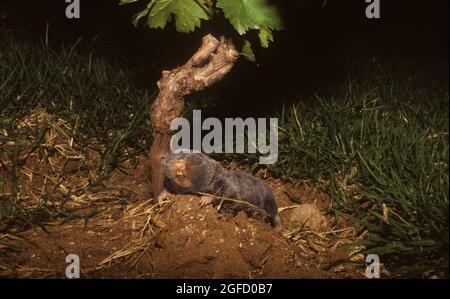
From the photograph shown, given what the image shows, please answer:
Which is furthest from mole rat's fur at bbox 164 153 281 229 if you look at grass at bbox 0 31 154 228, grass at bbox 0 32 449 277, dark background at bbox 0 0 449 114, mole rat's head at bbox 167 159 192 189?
dark background at bbox 0 0 449 114

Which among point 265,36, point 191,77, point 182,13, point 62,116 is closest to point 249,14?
point 265,36

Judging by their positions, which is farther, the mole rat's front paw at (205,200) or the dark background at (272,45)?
the dark background at (272,45)

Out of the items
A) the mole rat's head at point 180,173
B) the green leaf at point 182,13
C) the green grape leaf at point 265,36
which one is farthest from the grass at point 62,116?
the green grape leaf at point 265,36

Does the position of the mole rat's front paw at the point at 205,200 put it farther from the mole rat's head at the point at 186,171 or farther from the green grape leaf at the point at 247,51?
the green grape leaf at the point at 247,51

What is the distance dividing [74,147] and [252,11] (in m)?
1.80

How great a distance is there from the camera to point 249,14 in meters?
2.75

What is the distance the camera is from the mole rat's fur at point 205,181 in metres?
3.01

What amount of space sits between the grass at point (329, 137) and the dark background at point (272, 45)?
0.30 m

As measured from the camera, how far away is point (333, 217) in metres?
3.33

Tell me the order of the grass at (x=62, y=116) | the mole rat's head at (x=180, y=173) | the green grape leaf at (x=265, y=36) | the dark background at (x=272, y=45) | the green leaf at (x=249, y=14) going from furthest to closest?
the dark background at (x=272, y=45) < the grass at (x=62, y=116) < the mole rat's head at (x=180, y=173) < the green grape leaf at (x=265, y=36) < the green leaf at (x=249, y=14)

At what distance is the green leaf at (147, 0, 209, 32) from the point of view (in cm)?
276
